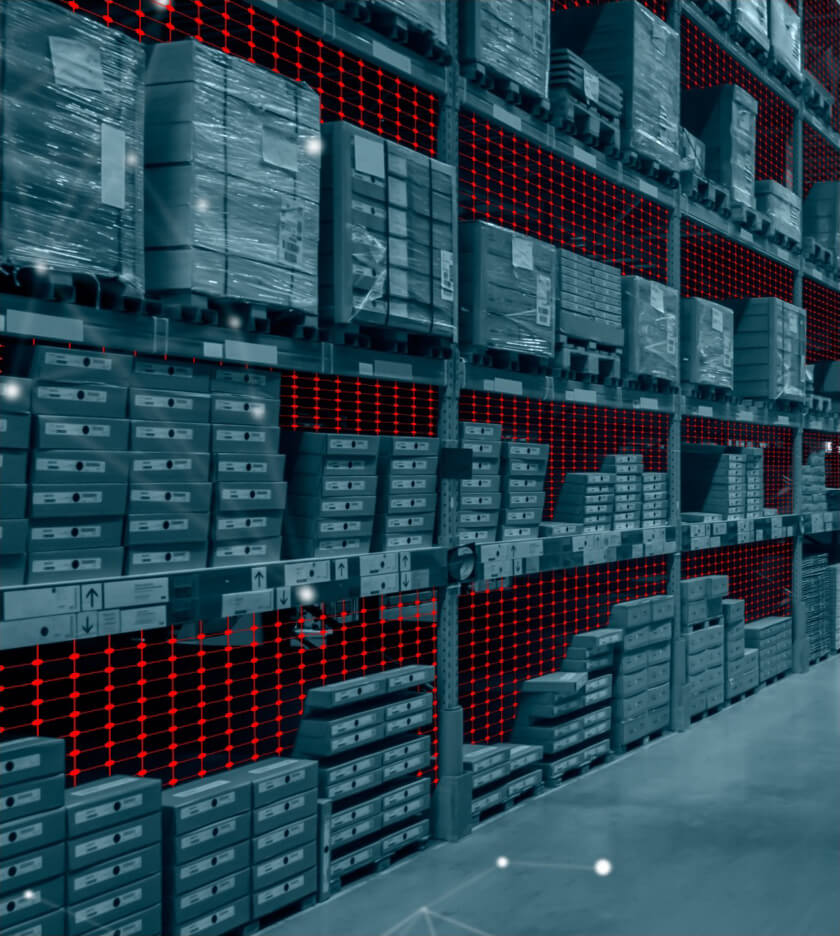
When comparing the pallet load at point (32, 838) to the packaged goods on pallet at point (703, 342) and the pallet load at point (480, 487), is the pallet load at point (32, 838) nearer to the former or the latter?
the pallet load at point (480, 487)

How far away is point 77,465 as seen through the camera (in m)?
3.31

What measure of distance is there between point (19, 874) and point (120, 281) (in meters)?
1.69

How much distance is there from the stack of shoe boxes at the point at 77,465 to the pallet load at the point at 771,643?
6460mm

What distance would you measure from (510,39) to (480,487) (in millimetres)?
2162

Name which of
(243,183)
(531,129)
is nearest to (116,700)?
(531,129)

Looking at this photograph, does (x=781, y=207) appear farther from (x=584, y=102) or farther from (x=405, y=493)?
(x=405, y=493)

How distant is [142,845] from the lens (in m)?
3.55

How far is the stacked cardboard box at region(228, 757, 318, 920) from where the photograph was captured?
13.1 ft

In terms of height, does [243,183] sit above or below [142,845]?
above

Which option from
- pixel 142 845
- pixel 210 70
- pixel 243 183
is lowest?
pixel 142 845

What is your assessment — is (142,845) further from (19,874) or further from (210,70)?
(210,70)
